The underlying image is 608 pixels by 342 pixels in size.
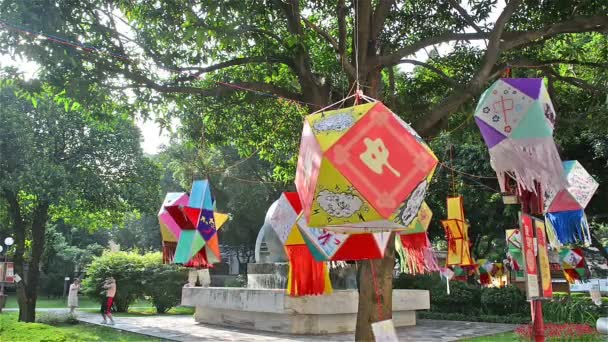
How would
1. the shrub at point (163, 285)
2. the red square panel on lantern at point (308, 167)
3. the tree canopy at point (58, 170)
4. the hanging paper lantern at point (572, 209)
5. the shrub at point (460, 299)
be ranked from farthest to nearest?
the shrub at point (163, 285) < the shrub at point (460, 299) < the tree canopy at point (58, 170) < the hanging paper lantern at point (572, 209) < the red square panel on lantern at point (308, 167)

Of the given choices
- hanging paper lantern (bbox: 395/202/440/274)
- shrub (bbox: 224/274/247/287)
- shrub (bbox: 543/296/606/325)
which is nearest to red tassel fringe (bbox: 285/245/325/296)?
hanging paper lantern (bbox: 395/202/440/274)

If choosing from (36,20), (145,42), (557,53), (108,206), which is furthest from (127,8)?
(108,206)

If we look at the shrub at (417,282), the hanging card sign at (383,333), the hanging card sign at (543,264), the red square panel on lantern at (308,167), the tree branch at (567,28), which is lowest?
the hanging card sign at (383,333)

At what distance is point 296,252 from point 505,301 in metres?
11.1

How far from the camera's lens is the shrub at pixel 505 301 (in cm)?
1612

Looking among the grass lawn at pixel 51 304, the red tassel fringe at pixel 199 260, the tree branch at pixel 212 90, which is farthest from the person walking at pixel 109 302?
the tree branch at pixel 212 90

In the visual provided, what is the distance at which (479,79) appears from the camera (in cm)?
738

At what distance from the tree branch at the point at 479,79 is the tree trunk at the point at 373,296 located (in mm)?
2064

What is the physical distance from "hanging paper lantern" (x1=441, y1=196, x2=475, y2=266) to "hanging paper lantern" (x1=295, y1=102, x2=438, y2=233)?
6.31 metres

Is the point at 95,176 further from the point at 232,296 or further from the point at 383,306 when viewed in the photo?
the point at 383,306

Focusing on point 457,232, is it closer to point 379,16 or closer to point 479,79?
point 479,79

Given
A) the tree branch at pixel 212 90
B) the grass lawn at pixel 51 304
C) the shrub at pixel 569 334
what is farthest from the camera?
the grass lawn at pixel 51 304

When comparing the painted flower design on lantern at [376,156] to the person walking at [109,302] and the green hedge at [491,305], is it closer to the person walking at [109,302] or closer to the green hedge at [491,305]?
the green hedge at [491,305]

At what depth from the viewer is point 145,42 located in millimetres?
8375
